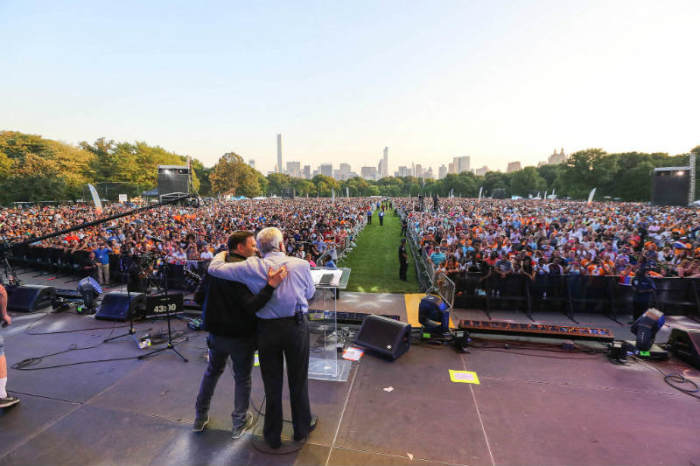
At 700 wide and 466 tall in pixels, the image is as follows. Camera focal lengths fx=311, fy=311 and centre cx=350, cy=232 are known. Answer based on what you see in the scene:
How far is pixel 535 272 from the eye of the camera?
8664mm

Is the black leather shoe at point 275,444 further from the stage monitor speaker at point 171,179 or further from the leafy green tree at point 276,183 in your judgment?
the leafy green tree at point 276,183

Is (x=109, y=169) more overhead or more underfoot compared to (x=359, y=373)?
Answer: more overhead

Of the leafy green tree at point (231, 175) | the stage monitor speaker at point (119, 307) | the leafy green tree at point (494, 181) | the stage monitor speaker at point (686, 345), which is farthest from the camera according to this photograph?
the leafy green tree at point (494, 181)

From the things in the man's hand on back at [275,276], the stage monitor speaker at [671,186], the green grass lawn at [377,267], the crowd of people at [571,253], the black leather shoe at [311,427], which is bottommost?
the green grass lawn at [377,267]

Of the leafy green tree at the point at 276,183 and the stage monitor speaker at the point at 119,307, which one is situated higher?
the leafy green tree at the point at 276,183

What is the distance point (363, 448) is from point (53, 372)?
4756 millimetres

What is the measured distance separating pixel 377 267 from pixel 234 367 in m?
11.6

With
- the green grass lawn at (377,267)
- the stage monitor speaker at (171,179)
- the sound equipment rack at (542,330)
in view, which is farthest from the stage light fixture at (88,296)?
the stage monitor speaker at (171,179)

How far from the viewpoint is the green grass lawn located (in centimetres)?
1121

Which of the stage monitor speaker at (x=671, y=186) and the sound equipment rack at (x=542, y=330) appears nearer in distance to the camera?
the sound equipment rack at (x=542, y=330)

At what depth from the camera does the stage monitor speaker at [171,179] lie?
41728 millimetres

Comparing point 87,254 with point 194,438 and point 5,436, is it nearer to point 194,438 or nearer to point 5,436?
point 5,436

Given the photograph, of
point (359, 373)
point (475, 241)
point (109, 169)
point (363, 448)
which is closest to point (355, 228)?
point (475, 241)

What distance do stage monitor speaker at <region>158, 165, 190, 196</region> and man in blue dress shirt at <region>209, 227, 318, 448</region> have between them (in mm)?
44614
